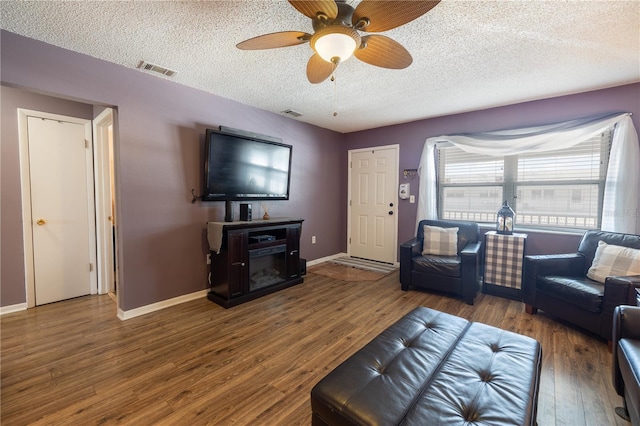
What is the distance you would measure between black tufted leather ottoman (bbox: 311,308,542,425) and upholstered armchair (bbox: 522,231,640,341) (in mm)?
1270

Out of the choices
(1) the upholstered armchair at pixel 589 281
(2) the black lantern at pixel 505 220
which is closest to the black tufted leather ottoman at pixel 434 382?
(1) the upholstered armchair at pixel 589 281

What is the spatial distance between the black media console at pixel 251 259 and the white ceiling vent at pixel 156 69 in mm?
1598

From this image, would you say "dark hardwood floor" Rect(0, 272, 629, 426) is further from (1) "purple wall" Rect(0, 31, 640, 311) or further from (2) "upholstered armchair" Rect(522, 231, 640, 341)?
(1) "purple wall" Rect(0, 31, 640, 311)

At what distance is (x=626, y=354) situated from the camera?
141cm

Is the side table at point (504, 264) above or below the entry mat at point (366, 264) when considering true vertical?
above

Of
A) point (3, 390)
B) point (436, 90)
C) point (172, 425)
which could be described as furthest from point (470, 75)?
point (3, 390)

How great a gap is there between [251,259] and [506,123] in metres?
3.72

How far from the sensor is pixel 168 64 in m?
2.55

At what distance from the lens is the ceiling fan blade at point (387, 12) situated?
1.36 meters

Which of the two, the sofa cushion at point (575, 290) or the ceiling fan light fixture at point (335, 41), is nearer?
the ceiling fan light fixture at point (335, 41)

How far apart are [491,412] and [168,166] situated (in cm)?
325

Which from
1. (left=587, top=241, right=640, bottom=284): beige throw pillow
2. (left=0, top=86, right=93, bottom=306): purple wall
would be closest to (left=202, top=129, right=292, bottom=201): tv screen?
(left=0, top=86, right=93, bottom=306): purple wall

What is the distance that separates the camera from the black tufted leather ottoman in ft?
3.38

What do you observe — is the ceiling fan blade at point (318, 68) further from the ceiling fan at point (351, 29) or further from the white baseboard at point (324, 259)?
the white baseboard at point (324, 259)
